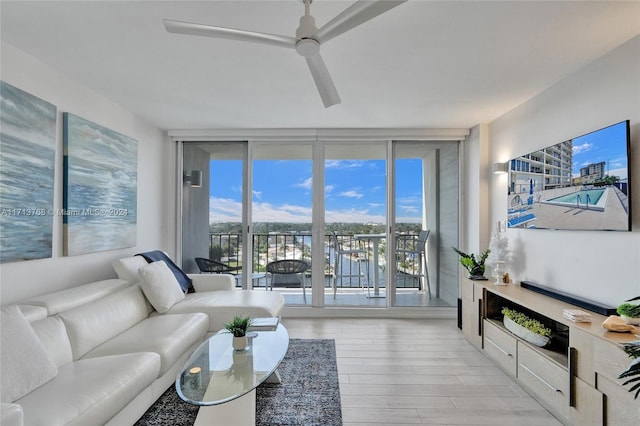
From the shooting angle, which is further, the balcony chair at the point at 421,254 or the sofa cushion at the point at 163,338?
the balcony chair at the point at 421,254

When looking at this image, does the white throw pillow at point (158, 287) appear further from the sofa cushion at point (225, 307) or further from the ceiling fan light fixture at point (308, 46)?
the ceiling fan light fixture at point (308, 46)

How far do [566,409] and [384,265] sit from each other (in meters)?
2.54

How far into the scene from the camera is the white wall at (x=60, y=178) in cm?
220

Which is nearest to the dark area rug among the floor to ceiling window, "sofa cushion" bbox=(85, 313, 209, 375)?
"sofa cushion" bbox=(85, 313, 209, 375)

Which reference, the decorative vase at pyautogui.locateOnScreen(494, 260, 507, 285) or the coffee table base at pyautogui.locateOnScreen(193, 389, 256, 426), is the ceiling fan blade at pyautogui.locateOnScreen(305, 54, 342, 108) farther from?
the decorative vase at pyautogui.locateOnScreen(494, 260, 507, 285)

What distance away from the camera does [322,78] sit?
6.54ft

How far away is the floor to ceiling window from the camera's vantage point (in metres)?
4.37

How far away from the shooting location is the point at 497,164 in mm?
3479

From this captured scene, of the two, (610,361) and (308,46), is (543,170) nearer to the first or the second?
(610,361)

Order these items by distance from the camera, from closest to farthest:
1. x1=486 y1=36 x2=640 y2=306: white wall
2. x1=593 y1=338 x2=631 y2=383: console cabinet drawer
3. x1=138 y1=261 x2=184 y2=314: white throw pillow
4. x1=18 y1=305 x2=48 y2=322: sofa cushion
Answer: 1. x1=593 y1=338 x2=631 y2=383: console cabinet drawer
2. x1=18 y1=305 x2=48 y2=322: sofa cushion
3. x1=486 y1=36 x2=640 y2=306: white wall
4. x1=138 y1=261 x2=184 y2=314: white throw pillow

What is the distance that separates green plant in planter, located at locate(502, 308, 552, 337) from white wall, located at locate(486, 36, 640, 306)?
0.37 m

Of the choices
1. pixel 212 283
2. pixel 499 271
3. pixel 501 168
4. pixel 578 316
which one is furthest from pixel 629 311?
pixel 212 283

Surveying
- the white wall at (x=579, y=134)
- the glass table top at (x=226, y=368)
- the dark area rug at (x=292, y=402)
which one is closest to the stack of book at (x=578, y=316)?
the white wall at (x=579, y=134)

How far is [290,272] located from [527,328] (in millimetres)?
2781
